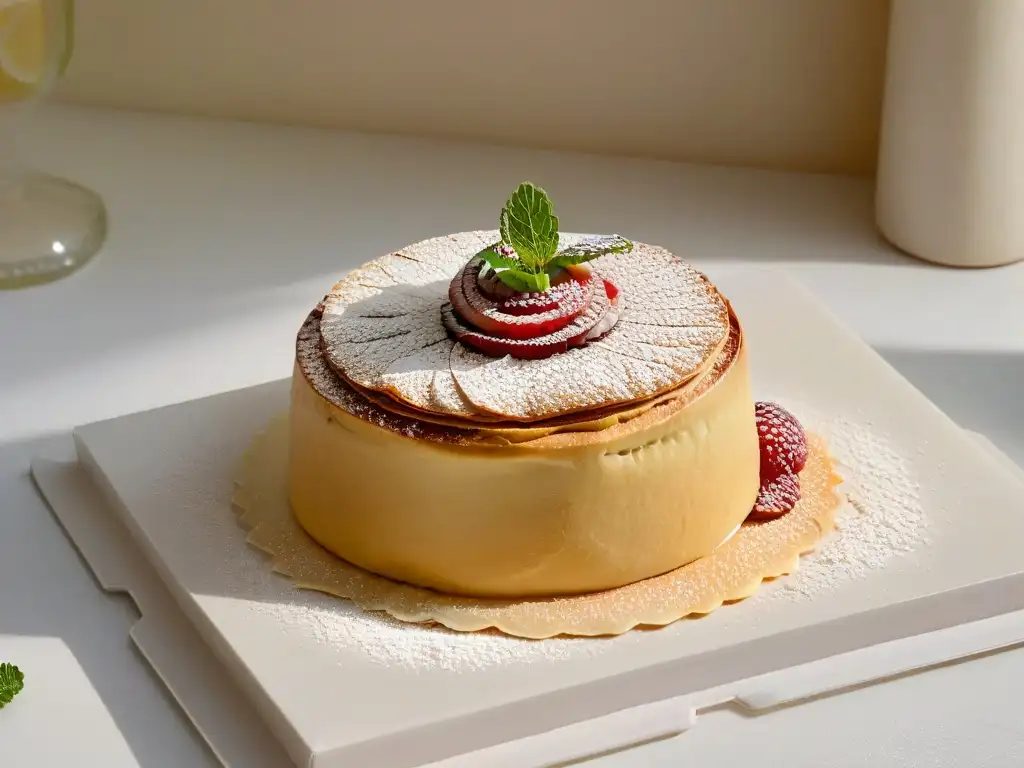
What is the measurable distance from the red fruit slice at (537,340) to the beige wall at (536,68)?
3.61 ft

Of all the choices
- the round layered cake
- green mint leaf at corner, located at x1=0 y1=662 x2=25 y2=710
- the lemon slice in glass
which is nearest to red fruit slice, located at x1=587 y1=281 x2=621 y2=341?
the round layered cake

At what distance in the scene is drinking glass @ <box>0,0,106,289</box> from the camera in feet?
7.43

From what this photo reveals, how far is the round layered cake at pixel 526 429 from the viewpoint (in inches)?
62.3

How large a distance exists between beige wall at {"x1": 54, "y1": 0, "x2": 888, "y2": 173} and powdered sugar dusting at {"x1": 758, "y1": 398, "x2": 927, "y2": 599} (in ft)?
2.94

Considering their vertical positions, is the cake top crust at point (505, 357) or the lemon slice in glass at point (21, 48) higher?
the lemon slice in glass at point (21, 48)

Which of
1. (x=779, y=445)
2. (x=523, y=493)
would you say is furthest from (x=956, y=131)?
(x=523, y=493)

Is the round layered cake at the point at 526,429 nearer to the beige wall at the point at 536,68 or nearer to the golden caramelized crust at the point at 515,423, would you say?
the golden caramelized crust at the point at 515,423

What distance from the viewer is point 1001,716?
1535 mm

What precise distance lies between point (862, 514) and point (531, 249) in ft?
1.49

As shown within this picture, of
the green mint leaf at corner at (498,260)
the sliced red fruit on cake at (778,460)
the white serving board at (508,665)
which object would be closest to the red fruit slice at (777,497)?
the sliced red fruit on cake at (778,460)

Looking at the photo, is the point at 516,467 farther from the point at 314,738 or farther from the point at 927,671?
the point at 927,671

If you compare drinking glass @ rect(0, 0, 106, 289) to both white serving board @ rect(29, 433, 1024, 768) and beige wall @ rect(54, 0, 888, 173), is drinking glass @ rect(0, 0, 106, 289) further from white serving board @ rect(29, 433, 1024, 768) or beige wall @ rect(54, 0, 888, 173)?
white serving board @ rect(29, 433, 1024, 768)

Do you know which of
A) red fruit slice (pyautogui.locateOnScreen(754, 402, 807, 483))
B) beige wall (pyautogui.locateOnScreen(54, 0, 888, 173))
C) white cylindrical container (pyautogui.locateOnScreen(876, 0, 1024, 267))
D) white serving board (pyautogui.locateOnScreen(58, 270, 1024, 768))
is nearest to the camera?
white serving board (pyautogui.locateOnScreen(58, 270, 1024, 768))

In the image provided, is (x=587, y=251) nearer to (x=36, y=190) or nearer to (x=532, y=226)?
(x=532, y=226)
